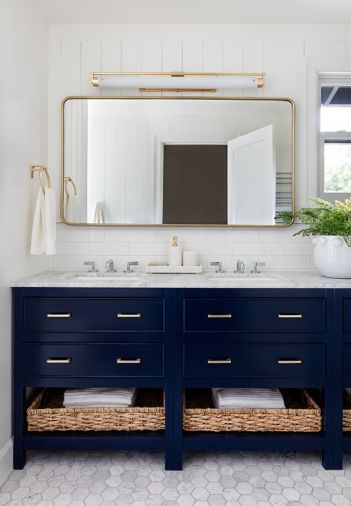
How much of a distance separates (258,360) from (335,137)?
160 cm

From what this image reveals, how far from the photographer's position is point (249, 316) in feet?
6.22

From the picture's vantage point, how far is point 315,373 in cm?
190

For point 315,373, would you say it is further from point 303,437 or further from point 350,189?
point 350,189

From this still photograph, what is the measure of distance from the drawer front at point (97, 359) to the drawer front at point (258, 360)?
18 cm

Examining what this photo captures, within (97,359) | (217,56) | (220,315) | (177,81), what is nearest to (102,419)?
(97,359)

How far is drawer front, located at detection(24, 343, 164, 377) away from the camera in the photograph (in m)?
1.90

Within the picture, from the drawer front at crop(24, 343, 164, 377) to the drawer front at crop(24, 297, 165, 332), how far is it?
9 cm

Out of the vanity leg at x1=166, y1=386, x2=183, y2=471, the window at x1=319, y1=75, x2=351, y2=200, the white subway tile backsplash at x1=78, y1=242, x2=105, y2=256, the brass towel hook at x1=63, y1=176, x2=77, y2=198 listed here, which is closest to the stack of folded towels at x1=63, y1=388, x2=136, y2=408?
the vanity leg at x1=166, y1=386, x2=183, y2=471

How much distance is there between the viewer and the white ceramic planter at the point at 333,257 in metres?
2.04

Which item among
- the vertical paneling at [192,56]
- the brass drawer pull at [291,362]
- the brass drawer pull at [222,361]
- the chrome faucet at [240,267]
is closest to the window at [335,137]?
the chrome faucet at [240,267]

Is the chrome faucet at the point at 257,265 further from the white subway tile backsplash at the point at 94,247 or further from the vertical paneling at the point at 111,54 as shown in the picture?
the vertical paneling at the point at 111,54

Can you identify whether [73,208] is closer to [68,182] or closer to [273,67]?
[68,182]

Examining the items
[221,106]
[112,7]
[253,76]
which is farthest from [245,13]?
[112,7]

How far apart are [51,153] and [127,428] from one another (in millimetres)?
1737
